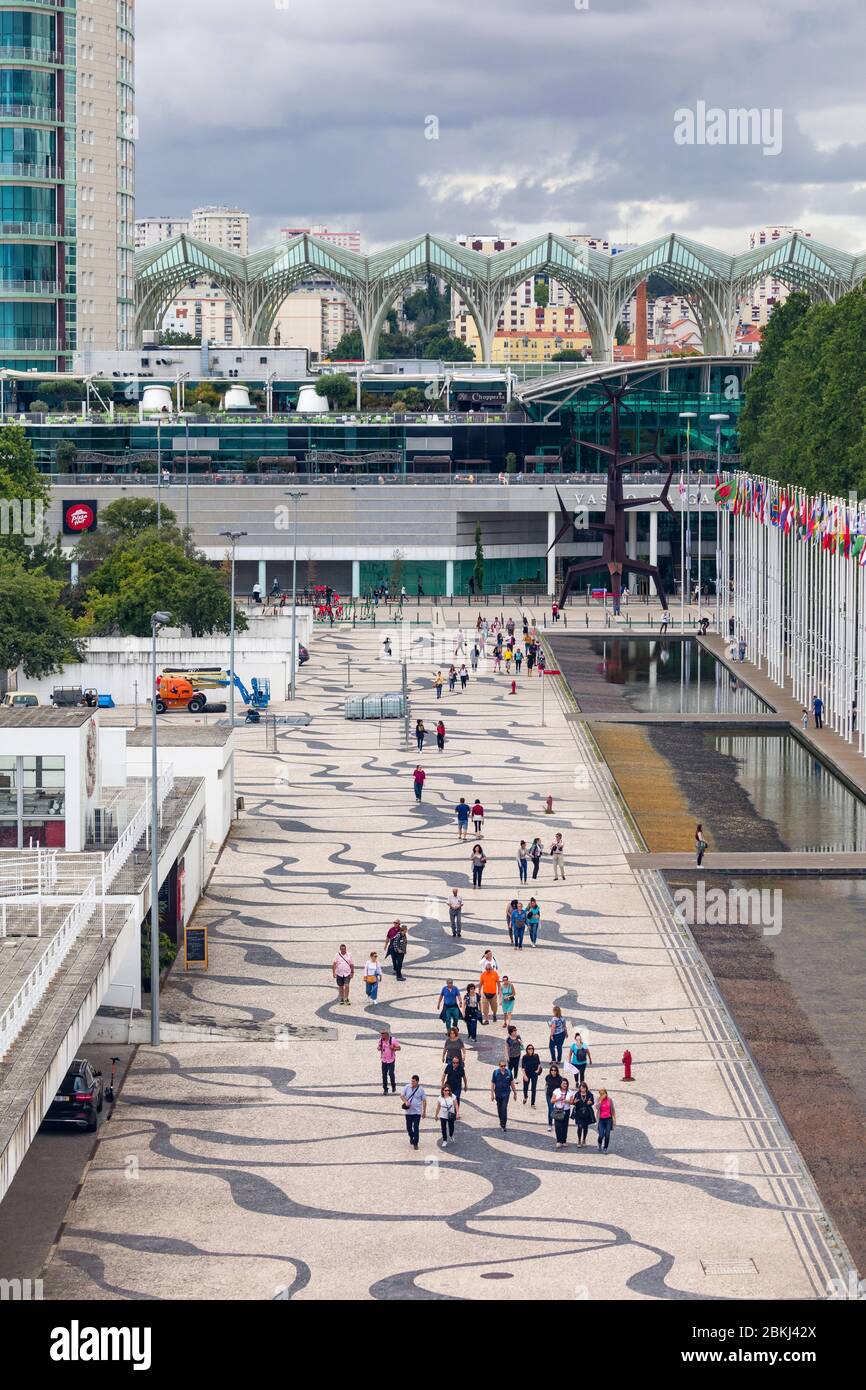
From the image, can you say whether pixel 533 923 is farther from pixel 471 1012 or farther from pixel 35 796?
pixel 35 796

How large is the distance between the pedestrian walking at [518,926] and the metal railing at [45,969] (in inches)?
430

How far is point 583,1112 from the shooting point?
34.0 meters

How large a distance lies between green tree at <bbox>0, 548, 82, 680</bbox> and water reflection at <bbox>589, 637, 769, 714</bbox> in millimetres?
21969

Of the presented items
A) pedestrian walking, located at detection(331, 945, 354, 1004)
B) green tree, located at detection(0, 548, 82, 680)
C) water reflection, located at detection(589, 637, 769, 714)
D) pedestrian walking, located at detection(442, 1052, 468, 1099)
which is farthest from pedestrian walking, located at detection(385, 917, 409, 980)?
water reflection, located at detection(589, 637, 769, 714)

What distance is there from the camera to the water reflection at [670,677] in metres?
90.2

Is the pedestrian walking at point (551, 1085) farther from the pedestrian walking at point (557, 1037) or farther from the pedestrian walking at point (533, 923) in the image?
the pedestrian walking at point (533, 923)

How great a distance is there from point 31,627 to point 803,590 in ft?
101

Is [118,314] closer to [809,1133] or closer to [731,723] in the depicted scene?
[731,723]

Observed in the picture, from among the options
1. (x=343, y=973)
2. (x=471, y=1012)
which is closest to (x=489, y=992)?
(x=471, y=1012)
